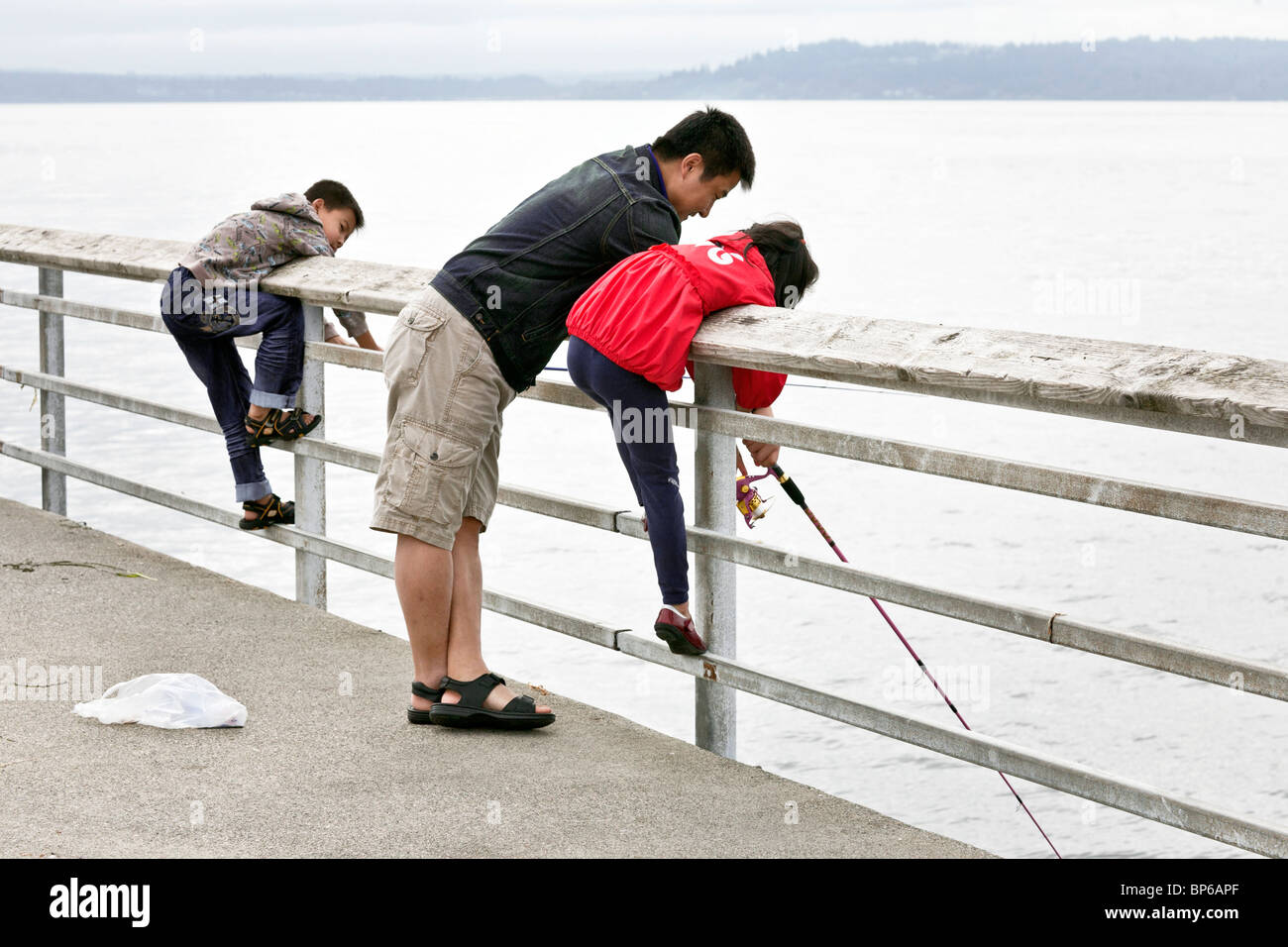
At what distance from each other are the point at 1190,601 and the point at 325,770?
6.66 meters

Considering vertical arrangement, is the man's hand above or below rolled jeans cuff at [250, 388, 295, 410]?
below

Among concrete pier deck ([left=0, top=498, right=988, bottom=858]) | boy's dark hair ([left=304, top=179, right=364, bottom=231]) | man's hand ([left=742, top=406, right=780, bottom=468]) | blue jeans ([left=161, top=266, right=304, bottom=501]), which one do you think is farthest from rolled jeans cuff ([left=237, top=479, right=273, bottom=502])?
man's hand ([left=742, top=406, right=780, bottom=468])

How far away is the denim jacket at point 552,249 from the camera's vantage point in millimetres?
3486

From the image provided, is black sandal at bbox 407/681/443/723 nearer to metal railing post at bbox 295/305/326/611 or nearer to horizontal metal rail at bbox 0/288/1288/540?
horizontal metal rail at bbox 0/288/1288/540

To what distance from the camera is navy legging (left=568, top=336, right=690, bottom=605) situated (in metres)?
3.39

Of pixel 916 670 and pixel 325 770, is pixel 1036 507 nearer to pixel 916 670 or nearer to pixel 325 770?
pixel 916 670

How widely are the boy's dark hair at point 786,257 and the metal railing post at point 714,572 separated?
0.33m

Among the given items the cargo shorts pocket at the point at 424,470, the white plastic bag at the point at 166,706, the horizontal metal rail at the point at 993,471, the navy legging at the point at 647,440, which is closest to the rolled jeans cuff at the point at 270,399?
the horizontal metal rail at the point at 993,471

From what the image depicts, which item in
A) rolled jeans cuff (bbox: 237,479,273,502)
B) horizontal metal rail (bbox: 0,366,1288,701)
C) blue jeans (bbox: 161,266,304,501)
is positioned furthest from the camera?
rolled jeans cuff (bbox: 237,479,273,502)

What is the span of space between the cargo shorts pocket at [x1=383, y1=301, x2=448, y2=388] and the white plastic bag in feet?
2.86

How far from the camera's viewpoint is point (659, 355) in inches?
130

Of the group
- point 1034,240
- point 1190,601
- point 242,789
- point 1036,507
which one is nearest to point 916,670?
point 1190,601

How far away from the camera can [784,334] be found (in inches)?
129

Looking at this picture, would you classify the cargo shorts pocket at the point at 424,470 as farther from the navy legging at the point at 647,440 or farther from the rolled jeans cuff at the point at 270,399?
the rolled jeans cuff at the point at 270,399
